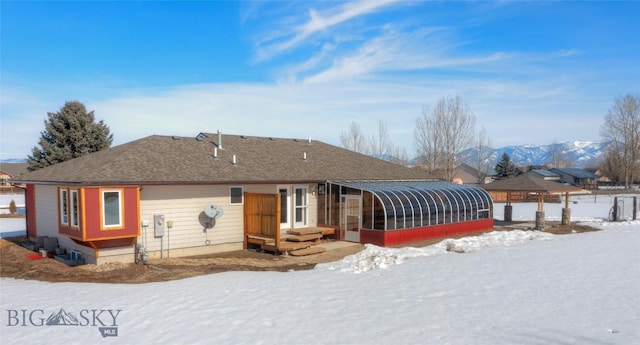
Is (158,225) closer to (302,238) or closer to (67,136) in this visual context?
(302,238)

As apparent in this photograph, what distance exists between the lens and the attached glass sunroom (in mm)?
17234

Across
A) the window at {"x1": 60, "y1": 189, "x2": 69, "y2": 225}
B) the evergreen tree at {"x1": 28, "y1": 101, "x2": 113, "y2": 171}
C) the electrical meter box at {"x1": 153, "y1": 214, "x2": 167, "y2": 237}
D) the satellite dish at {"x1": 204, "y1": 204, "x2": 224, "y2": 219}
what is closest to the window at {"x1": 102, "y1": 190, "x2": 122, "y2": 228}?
Answer: the electrical meter box at {"x1": 153, "y1": 214, "x2": 167, "y2": 237}

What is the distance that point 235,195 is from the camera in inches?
646

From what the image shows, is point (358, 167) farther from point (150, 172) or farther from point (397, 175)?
point (150, 172)

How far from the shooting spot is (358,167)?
72.1ft

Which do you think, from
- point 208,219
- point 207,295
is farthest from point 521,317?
point 208,219

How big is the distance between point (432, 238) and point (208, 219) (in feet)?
30.9

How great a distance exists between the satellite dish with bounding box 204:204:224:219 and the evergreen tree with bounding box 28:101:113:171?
23419 mm

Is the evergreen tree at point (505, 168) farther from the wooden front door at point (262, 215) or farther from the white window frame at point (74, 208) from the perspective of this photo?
the white window frame at point (74, 208)

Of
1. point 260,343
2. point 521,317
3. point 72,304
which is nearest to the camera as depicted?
point 260,343

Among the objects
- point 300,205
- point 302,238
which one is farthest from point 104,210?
point 300,205

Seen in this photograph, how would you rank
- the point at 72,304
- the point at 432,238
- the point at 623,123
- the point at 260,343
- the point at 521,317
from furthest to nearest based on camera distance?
the point at 623,123, the point at 432,238, the point at 72,304, the point at 521,317, the point at 260,343

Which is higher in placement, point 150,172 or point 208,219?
point 150,172

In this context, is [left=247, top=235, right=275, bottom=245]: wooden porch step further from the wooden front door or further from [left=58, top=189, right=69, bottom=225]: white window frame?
[left=58, top=189, right=69, bottom=225]: white window frame
